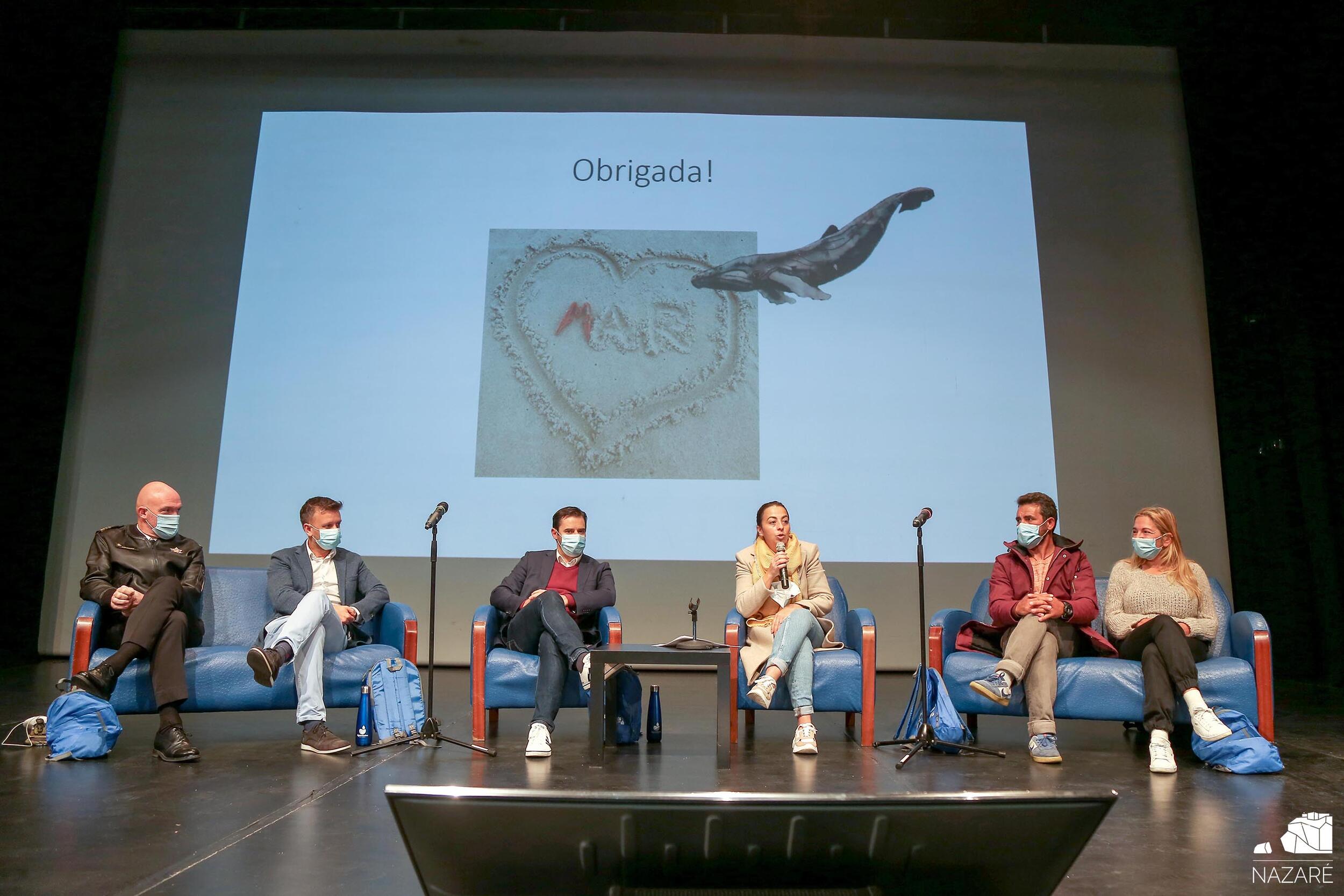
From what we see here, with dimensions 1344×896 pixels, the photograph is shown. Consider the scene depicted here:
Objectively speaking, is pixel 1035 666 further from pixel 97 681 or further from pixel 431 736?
pixel 97 681

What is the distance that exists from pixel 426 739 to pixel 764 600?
138 cm

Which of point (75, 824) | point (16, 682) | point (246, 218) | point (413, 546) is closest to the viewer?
point (75, 824)

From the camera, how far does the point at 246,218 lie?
18.7 feet

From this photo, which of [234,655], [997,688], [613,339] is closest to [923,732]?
[997,688]

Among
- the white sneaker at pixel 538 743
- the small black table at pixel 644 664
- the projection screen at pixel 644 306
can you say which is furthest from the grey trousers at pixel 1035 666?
the projection screen at pixel 644 306

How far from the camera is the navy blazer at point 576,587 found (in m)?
3.92

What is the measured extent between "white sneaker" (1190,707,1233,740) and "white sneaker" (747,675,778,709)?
1410 millimetres

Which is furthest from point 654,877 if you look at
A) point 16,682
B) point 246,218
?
point 246,218

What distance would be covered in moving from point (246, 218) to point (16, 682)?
2.73m

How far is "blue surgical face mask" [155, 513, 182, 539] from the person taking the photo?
3.67 metres

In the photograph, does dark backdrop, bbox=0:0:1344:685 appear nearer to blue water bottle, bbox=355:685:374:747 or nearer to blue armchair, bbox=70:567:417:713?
blue armchair, bbox=70:567:417:713

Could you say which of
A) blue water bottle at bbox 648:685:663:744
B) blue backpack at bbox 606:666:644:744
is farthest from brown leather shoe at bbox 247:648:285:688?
blue water bottle at bbox 648:685:663:744

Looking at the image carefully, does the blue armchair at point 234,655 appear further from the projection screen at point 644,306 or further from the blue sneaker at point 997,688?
the blue sneaker at point 997,688

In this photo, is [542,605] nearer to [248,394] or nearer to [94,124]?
[248,394]
